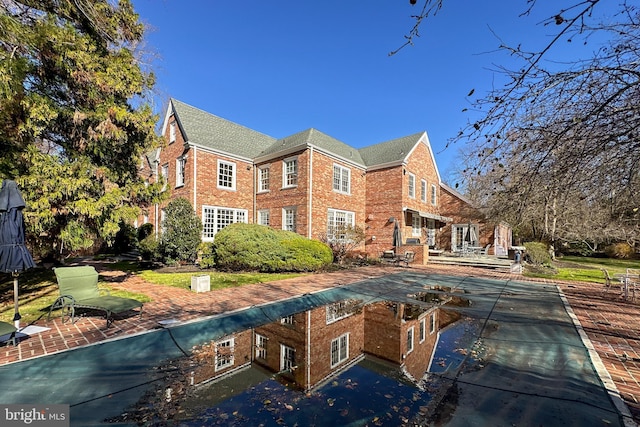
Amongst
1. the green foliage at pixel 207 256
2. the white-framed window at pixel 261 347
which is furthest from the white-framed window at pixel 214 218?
the white-framed window at pixel 261 347

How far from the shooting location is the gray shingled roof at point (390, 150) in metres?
20.9

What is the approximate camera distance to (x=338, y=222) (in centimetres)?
1936

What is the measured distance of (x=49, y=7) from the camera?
25.5 ft

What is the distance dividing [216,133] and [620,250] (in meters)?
38.3

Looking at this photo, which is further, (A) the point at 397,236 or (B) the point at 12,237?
(A) the point at 397,236

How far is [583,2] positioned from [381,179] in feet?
62.4

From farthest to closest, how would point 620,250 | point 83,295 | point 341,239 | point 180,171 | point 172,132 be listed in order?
point 620,250, point 172,132, point 180,171, point 341,239, point 83,295

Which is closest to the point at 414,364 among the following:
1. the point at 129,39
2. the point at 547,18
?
the point at 547,18

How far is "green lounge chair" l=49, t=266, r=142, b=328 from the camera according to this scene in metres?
5.73

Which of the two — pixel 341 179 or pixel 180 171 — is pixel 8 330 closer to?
pixel 180 171

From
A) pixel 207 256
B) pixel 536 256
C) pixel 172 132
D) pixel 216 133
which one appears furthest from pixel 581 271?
pixel 172 132

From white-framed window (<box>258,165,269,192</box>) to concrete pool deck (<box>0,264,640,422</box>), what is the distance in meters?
9.87

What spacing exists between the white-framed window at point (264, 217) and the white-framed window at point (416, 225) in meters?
11.2

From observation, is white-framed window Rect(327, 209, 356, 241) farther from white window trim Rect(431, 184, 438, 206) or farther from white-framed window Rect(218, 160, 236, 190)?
white window trim Rect(431, 184, 438, 206)
